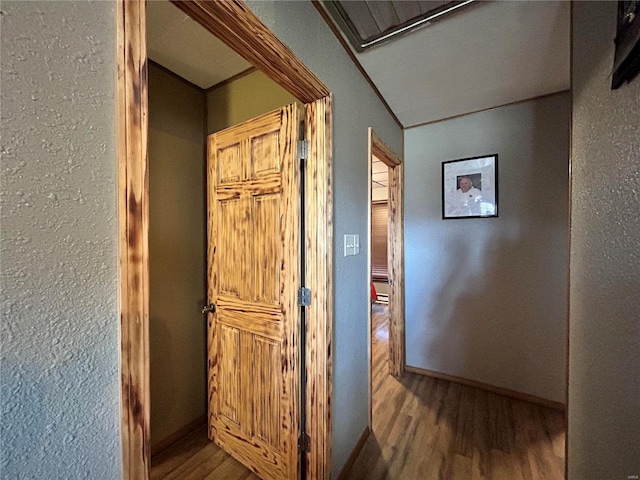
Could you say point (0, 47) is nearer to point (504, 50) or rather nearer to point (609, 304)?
point (609, 304)

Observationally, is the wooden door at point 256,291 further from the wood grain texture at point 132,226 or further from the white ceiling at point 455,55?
the wood grain texture at point 132,226

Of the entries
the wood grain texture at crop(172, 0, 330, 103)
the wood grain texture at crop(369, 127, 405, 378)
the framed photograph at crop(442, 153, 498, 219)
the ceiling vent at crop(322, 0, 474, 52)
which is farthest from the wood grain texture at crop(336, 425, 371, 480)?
the ceiling vent at crop(322, 0, 474, 52)

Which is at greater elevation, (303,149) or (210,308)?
(303,149)

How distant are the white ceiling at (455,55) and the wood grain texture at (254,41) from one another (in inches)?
27.3

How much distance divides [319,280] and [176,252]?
114 cm

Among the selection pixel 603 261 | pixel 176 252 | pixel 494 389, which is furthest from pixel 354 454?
pixel 176 252

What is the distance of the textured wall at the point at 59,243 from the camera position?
447 mm

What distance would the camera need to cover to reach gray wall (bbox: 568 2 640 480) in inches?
29.8

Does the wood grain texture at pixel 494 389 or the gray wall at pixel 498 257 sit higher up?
the gray wall at pixel 498 257

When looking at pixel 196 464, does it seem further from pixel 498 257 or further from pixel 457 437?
pixel 498 257

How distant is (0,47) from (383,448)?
7.76 ft

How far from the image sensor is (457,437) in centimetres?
184

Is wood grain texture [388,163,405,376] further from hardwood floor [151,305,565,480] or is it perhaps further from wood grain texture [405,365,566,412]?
hardwood floor [151,305,565,480]

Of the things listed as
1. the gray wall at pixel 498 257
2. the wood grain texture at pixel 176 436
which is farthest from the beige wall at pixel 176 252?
the gray wall at pixel 498 257
